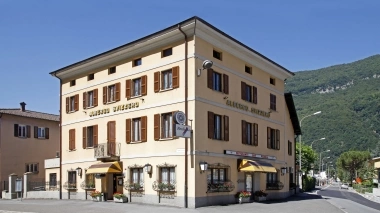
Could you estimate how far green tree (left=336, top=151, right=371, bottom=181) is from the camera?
357 feet

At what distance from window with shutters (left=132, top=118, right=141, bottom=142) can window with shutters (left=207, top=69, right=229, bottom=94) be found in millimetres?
5309

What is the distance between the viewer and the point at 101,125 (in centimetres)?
3178

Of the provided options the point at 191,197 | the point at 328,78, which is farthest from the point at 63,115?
the point at 328,78

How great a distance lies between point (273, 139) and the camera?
118ft

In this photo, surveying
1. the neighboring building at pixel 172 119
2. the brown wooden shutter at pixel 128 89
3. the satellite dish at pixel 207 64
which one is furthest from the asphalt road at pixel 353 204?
the brown wooden shutter at pixel 128 89

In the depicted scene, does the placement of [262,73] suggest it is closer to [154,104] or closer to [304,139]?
[154,104]

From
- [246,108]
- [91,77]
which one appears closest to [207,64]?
[246,108]

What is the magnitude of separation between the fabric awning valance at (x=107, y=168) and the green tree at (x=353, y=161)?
294 feet

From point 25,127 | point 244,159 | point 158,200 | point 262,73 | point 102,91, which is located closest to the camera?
point 158,200

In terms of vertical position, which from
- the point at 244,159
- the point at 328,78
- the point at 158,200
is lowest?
the point at 158,200

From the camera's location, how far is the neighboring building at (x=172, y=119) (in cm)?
2625

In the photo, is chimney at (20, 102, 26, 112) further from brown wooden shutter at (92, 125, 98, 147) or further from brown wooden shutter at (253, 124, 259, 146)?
brown wooden shutter at (253, 124, 259, 146)

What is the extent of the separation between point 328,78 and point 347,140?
49.2m

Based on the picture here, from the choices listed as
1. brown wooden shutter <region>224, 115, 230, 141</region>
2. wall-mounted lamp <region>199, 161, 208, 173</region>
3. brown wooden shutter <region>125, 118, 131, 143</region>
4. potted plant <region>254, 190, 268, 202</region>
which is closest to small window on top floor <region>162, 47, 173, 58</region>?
brown wooden shutter <region>125, 118, 131, 143</region>
